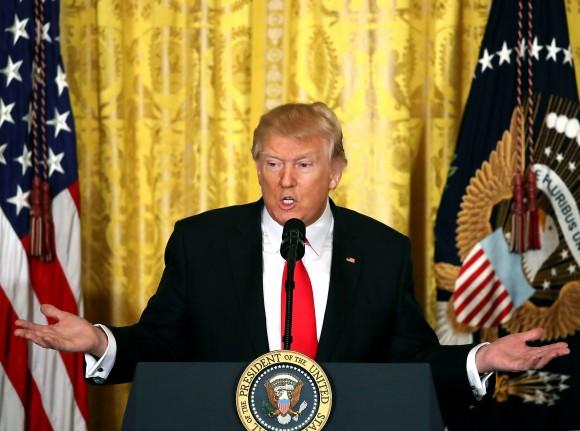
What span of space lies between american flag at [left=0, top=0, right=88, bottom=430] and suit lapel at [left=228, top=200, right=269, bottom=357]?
140 centimetres

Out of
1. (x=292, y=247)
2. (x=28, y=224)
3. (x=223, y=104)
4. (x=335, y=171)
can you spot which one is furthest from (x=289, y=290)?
(x=223, y=104)

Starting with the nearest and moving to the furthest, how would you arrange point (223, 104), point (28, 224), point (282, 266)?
point (282, 266), point (28, 224), point (223, 104)

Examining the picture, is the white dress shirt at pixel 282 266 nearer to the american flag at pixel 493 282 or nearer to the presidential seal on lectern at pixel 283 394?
the presidential seal on lectern at pixel 283 394

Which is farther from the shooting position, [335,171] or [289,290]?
[335,171]

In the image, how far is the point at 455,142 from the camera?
4.59 meters

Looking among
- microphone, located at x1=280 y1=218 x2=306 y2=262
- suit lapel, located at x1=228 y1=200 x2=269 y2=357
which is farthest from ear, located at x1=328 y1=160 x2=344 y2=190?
microphone, located at x1=280 y1=218 x2=306 y2=262

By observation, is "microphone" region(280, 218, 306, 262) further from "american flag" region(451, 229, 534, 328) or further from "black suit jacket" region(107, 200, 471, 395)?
"american flag" region(451, 229, 534, 328)

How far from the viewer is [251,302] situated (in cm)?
279

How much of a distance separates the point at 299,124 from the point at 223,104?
6.19 feet

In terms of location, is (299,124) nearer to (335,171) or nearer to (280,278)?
(335,171)

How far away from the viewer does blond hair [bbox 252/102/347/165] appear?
2.80 m

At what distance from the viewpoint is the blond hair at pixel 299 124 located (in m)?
2.80

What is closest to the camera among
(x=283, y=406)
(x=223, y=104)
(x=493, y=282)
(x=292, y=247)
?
(x=283, y=406)

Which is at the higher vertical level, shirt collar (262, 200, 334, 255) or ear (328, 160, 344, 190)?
ear (328, 160, 344, 190)
